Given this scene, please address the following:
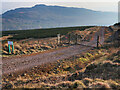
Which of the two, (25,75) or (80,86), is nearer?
(80,86)

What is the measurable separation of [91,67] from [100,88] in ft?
15.5

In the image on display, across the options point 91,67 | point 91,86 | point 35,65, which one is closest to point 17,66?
point 35,65

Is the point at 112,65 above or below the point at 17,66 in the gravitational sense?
above

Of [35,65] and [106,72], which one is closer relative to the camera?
[106,72]

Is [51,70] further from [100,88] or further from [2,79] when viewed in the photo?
[100,88]

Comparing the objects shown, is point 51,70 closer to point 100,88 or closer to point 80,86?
point 80,86

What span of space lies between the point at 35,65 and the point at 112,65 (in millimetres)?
8682

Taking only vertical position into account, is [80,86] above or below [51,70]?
above

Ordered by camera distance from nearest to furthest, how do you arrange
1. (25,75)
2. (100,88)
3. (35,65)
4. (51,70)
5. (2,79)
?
(100,88) → (2,79) → (25,75) → (51,70) → (35,65)

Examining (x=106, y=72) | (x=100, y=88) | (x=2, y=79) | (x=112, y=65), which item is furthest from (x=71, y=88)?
(x=2, y=79)

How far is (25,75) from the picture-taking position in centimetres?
1140

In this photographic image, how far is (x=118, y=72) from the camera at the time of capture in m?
9.09

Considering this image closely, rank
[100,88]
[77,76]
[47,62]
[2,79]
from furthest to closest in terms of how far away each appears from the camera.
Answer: [47,62] → [2,79] → [77,76] → [100,88]

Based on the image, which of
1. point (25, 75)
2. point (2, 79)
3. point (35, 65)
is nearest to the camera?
point (2, 79)
